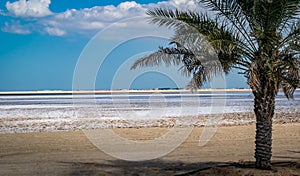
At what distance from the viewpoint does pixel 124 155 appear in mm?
14227

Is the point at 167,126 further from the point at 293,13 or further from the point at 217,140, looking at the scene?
the point at 293,13

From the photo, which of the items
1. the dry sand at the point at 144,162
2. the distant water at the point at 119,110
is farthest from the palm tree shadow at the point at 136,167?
the distant water at the point at 119,110

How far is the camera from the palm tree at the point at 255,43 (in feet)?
31.7

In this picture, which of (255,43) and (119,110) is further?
(119,110)

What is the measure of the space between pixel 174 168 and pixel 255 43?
394cm

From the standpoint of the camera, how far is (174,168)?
11.8 metres

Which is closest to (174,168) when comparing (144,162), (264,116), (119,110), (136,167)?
(136,167)

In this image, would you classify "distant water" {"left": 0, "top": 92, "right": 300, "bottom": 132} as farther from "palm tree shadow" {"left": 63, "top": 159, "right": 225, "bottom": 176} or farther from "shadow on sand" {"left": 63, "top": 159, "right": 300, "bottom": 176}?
"shadow on sand" {"left": 63, "top": 159, "right": 300, "bottom": 176}

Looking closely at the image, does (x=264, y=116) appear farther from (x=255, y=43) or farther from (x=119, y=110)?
(x=119, y=110)

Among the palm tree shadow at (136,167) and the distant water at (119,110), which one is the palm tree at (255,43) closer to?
the palm tree shadow at (136,167)

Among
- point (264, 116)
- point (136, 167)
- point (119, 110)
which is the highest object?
point (264, 116)

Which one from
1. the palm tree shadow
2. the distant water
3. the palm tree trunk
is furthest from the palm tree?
the distant water

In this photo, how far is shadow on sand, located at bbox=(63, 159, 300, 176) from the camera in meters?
10.4

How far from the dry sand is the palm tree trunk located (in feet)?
1.17
